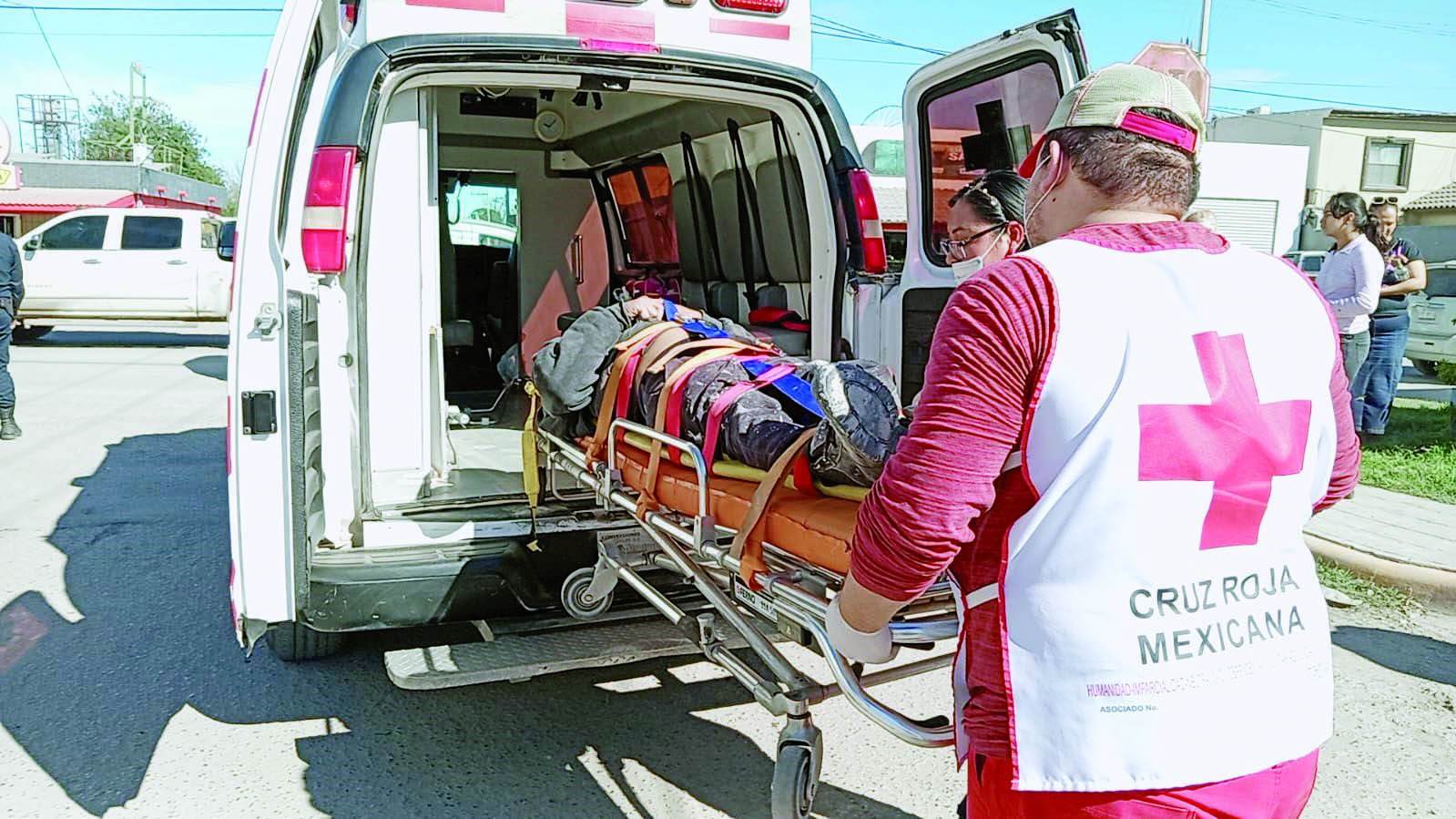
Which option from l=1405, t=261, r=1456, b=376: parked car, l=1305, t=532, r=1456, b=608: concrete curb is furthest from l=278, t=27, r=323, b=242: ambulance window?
l=1405, t=261, r=1456, b=376: parked car

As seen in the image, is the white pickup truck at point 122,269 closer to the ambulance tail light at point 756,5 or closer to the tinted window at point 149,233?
the tinted window at point 149,233

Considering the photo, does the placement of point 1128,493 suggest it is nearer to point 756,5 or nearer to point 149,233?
point 756,5

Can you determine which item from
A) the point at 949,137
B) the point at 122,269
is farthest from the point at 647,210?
the point at 122,269

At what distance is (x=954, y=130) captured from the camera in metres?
4.46

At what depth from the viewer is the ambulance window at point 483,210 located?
7535 millimetres

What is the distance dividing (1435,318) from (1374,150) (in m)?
25.5

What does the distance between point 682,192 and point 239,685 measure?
3860 millimetres

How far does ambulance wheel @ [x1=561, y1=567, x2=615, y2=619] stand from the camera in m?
3.37

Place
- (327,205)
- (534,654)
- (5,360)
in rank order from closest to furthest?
(327,205) < (534,654) < (5,360)

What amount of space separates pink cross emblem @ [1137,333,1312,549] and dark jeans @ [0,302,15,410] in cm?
955

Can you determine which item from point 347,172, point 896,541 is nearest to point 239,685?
point 347,172

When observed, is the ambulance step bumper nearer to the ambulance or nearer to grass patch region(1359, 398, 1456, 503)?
the ambulance

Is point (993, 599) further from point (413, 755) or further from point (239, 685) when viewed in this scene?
point (239, 685)

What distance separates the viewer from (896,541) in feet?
4.97
